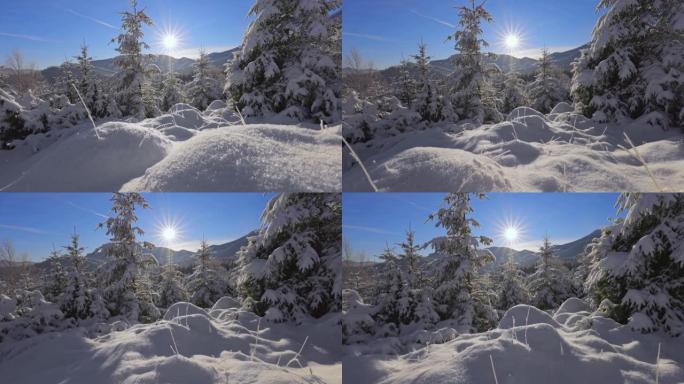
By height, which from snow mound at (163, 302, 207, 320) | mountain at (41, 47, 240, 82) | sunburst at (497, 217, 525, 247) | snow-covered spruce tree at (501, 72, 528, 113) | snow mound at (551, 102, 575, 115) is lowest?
snow mound at (163, 302, 207, 320)

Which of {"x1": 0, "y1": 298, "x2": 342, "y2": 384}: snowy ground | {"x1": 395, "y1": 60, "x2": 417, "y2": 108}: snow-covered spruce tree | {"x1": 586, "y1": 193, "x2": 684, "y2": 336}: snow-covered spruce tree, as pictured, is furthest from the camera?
{"x1": 586, "y1": 193, "x2": 684, "y2": 336}: snow-covered spruce tree

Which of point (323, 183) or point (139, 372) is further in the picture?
point (139, 372)

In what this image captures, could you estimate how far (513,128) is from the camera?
2893mm

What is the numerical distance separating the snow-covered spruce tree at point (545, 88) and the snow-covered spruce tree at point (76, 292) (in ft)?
16.6

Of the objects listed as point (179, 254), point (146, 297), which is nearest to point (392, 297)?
point (179, 254)

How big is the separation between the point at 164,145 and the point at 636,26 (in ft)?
13.1

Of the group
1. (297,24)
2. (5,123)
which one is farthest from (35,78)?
(297,24)

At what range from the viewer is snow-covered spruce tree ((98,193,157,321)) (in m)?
4.27

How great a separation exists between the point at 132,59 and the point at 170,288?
2760 mm

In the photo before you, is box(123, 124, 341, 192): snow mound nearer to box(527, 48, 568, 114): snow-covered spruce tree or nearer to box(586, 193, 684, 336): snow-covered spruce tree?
box(527, 48, 568, 114): snow-covered spruce tree

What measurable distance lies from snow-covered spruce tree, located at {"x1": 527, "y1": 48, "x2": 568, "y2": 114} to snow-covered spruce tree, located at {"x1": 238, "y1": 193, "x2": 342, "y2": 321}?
2013 millimetres

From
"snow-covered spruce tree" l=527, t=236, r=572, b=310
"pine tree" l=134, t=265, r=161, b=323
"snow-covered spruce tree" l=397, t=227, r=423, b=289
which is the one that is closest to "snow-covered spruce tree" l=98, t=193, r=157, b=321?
"pine tree" l=134, t=265, r=161, b=323

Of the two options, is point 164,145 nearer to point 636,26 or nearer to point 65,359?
point 65,359

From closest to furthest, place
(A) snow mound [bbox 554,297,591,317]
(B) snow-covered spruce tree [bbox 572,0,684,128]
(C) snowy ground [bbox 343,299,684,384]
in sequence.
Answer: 1. (C) snowy ground [bbox 343,299,684,384]
2. (B) snow-covered spruce tree [bbox 572,0,684,128]
3. (A) snow mound [bbox 554,297,591,317]
